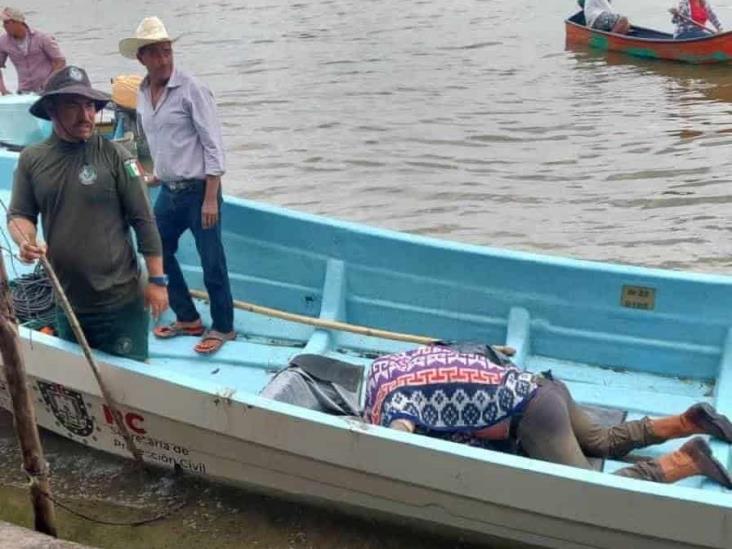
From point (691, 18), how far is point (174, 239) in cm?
1108

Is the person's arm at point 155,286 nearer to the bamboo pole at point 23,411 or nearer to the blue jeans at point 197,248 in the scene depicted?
the blue jeans at point 197,248

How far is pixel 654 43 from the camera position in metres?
13.7

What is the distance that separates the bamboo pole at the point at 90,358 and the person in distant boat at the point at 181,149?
73cm

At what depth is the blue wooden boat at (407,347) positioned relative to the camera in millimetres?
3439

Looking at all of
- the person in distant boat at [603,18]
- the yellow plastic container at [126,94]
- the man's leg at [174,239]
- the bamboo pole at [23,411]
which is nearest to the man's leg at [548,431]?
the bamboo pole at [23,411]

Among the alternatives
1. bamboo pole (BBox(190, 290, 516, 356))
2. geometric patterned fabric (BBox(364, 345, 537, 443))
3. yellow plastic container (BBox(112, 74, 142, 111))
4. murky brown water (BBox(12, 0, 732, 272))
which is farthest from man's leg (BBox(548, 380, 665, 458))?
yellow plastic container (BBox(112, 74, 142, 111))

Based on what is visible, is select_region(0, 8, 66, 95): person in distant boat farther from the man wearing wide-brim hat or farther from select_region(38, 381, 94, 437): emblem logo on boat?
the man wearing wide-brim hat

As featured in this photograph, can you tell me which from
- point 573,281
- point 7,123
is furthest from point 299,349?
point 7,123

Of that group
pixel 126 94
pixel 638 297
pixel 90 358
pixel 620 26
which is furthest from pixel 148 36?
pixel 620 26

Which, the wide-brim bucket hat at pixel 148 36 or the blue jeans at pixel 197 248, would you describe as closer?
the wide-brim bucket hat at pixel 148 36

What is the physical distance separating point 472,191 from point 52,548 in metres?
7.07

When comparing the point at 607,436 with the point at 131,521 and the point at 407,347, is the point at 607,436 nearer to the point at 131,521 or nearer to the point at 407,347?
the point at 407,347

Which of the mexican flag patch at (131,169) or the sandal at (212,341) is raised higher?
the mexican flag patch at (131,169)

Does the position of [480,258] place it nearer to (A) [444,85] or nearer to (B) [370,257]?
(B) [370,257]
